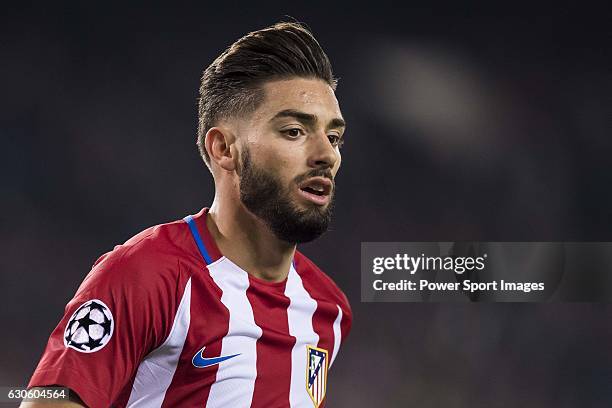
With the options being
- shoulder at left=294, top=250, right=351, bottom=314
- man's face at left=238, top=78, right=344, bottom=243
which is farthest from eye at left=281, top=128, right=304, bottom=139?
shoulder at left=294, top=250, right=351, bottom=314

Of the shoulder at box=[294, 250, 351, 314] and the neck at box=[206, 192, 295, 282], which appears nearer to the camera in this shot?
the neck at box=[206, 192, 295, 282]

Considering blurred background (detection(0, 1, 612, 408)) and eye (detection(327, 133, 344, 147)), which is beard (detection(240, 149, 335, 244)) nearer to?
eye (detection(327, 133, 344, 147))

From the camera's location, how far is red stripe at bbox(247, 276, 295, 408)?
116cm

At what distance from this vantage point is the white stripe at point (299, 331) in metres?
1.22

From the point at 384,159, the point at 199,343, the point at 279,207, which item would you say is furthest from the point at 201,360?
the point at 384,159

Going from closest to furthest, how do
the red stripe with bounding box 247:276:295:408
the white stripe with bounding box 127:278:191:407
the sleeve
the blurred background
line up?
the sleeve < the white stripe with bounding box 127:278:191:407 < the red stripe with bounding box 247:276:295:408 < the blurred background

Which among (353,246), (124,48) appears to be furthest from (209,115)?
(124,48)

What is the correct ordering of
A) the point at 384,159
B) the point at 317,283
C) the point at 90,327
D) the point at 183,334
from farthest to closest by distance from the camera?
the point at 384,159
the point at 317,283
the point at 183,334
the point at 90,327

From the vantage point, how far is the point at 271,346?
1192mm

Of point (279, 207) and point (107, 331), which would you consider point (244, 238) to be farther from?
point (107, 331)

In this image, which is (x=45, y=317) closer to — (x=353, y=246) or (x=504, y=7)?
(x=353, y=246)

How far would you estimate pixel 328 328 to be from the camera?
1.36 metres

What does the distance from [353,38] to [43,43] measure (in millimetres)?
1144

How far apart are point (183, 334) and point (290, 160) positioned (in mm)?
290
